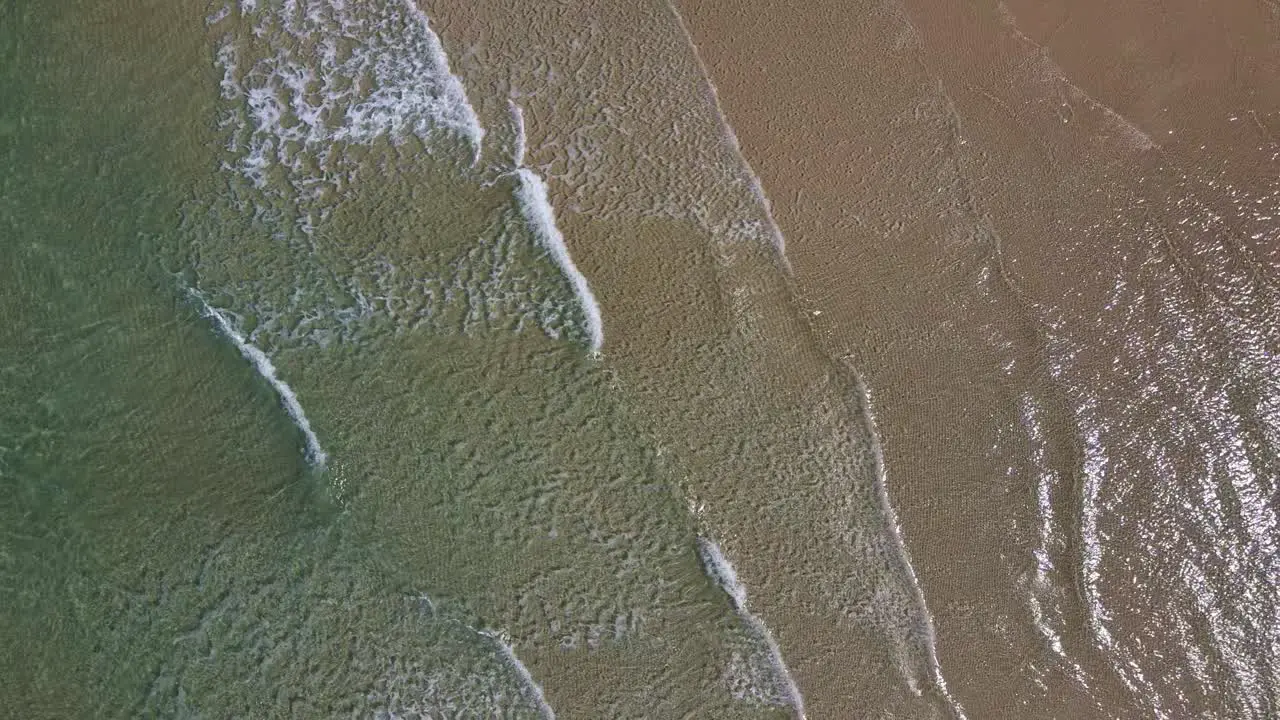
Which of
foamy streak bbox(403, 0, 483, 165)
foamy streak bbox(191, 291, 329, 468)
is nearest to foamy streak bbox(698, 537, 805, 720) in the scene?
foamy streak bbox(191, 291, 329, 468)

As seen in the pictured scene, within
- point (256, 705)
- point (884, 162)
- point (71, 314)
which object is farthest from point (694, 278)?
point (71, 314)

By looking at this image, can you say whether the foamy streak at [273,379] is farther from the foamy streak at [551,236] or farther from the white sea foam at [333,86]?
the foamy streak at [551,236]

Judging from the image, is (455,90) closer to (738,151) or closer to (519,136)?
(519,136)

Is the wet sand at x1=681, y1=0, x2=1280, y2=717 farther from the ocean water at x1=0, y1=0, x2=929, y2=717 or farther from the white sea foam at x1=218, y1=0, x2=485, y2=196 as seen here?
the white sea foam at x1=218, y1=0, x2=485, y2=196

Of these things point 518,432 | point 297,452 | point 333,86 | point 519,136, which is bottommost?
point 518,432

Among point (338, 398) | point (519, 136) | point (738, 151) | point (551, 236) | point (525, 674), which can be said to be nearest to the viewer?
point (525, 674)

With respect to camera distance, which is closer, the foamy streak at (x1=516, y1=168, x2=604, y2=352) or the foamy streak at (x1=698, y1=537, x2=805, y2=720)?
the foamy streak at (x1=698, y1=537, x2=805, y2=720)

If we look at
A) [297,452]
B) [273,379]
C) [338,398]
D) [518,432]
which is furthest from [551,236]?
[297,452]
